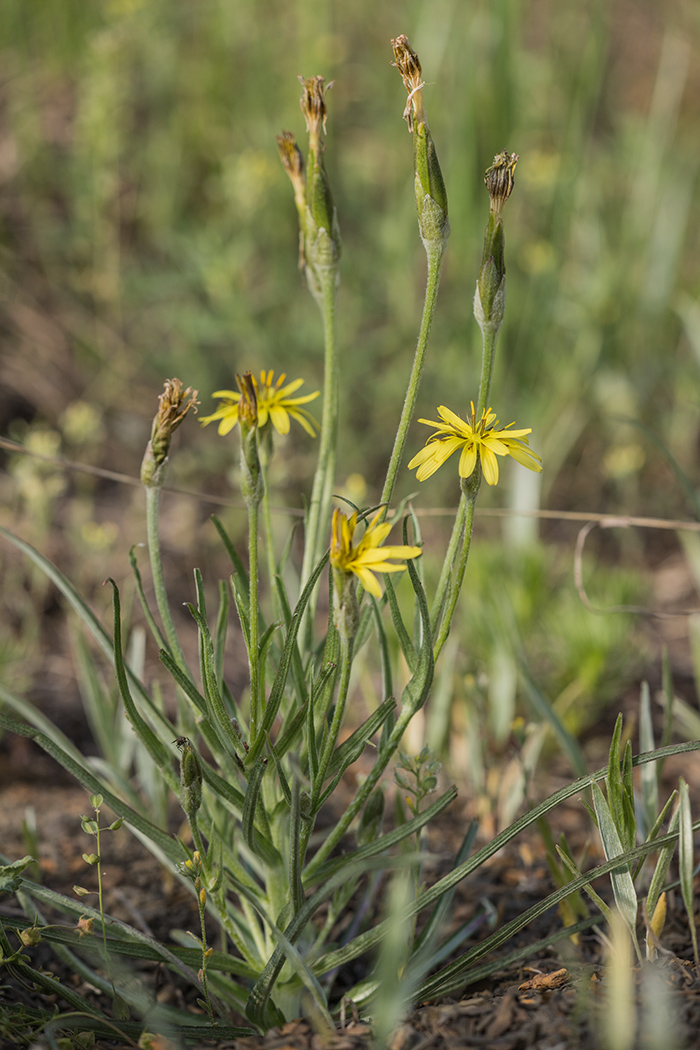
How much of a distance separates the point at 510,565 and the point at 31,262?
2489 mm

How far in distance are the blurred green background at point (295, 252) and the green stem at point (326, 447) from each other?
1.37m

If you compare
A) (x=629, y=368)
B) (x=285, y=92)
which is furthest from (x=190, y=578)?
(x=285, y=92)

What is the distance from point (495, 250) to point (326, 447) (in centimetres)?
38

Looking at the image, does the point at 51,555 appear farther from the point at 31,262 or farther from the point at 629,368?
the point at 629,368

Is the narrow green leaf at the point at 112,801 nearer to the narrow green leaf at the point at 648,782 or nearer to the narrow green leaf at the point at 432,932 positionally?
the narrow green leaf at the point at 432,932

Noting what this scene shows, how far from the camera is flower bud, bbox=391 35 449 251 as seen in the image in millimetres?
1095

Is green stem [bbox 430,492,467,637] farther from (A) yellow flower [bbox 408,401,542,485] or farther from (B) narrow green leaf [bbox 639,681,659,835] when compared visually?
(B) narrow green leaf [bbox 639,681,659,835]

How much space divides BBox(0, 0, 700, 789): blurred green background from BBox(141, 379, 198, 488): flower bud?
140 cm

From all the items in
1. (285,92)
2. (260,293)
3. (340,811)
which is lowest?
(340,811)

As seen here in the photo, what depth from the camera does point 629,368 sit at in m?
3.35

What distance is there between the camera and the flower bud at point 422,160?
3.59ft

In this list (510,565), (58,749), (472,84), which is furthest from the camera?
(472,84)

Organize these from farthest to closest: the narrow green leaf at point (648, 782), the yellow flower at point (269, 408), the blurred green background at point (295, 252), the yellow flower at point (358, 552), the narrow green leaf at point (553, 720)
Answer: the blurred green background at point (295, 252) < the narrow green leaf at point (553, 720) < the narrow green leaf at point (648, 782) < the yellow flower at point (269, 408) < the yellow flower at point (358, 552)

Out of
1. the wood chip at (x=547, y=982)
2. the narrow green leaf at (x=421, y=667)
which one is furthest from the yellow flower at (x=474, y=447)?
the wood chip at (x=547, y=982)
